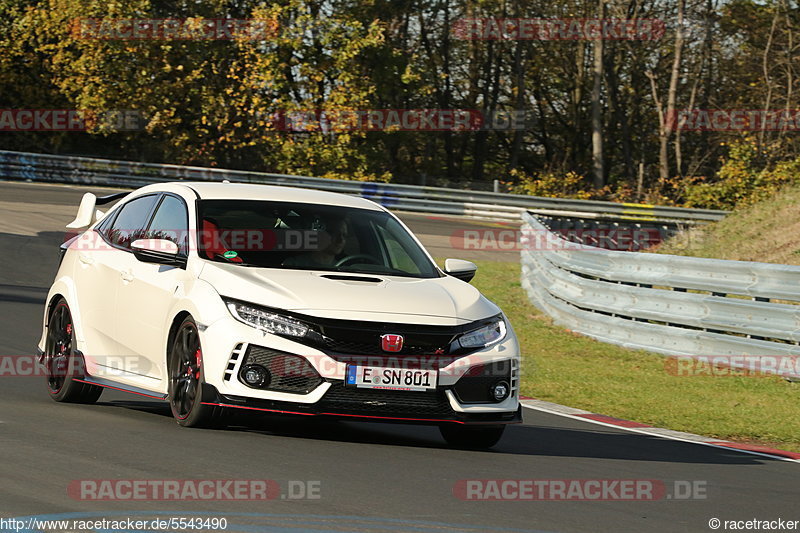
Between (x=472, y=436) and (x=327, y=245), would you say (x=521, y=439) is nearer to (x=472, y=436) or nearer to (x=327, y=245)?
(x=472, y=436)

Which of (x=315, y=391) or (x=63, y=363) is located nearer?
(x=315, y=391)

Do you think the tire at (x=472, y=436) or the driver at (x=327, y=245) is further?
the driver at (x=327, y=245)

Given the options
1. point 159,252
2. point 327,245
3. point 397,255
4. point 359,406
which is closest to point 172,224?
point 159,252

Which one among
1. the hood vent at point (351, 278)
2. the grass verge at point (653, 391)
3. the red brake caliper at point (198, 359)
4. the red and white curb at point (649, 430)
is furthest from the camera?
the grass verge at point (653, 391)

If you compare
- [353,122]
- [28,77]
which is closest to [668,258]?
[353,122]

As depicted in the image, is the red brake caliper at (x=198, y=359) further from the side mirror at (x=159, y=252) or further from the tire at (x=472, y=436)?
the tire at (x=472, y=436)

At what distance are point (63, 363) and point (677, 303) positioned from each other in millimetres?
7423

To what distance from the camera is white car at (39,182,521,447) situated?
757cm

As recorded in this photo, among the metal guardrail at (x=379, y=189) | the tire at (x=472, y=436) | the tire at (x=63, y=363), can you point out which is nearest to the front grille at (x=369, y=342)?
the tire at (x=472, y=436)

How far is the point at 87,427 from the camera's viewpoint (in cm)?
812

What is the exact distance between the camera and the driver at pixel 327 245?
8438 millimetres

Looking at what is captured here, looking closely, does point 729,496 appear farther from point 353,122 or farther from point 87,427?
point 353,122

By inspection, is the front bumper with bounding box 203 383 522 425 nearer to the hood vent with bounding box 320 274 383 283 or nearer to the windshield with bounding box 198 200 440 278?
the hood vent with bounding box 320 274 383 283

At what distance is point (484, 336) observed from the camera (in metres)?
7.99
